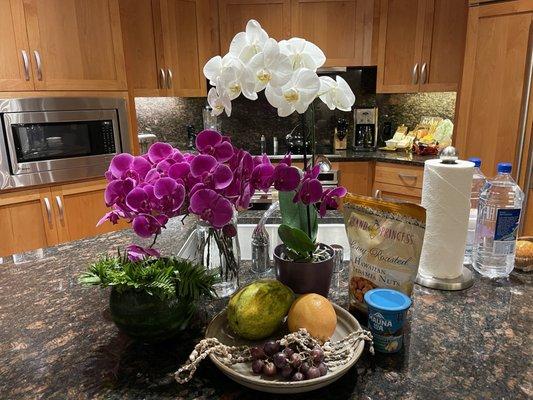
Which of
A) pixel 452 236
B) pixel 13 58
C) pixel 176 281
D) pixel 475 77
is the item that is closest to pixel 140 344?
pixel 176 281

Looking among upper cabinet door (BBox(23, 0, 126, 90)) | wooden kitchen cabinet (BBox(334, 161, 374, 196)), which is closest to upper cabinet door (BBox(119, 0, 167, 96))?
upper cabinet door (BBox(23, 0, 126, 90))

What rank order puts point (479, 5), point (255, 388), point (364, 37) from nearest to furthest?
point (255, 388) → point (479, 5) → point (364, 37)

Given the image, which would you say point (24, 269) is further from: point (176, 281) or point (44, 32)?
point (44, 32)

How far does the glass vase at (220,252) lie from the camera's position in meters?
0.87

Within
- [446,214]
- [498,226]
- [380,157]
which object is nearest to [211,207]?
[446,214]

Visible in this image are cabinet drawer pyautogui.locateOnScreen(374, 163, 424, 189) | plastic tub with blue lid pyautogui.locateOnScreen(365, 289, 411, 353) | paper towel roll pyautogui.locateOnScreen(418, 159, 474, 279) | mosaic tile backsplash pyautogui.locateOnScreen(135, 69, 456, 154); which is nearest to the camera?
plastic tub with blue lid pyautogui.locateOnScreen(365, 289, 411, 353)

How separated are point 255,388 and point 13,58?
2.36 meters

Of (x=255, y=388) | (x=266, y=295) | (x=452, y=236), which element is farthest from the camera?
(x=452, y=236)

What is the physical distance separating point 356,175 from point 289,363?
2715mm

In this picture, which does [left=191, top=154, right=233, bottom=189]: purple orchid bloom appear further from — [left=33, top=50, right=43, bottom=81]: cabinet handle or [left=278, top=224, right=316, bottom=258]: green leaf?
[left=33, top=50, right=43, bottom=81]: cabinet handle

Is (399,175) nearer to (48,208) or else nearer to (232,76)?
(48,208)

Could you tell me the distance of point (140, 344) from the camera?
75 cm

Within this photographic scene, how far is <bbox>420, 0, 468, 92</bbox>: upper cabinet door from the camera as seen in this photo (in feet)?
9.70

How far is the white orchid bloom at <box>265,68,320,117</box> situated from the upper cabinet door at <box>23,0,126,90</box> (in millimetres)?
2123
